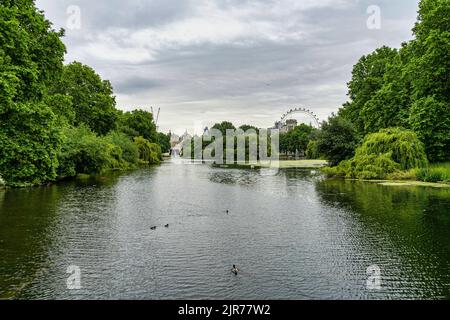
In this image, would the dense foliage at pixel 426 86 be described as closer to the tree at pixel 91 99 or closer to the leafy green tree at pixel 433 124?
the leafy green tree at pixel 433 124

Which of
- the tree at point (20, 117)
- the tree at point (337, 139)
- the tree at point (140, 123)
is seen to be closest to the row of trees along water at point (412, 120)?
the tree at point (337, 139)

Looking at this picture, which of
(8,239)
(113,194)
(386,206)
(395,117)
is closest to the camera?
(8,239)

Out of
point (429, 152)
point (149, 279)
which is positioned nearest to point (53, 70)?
point (149, 279)

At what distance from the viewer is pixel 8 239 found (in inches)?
658

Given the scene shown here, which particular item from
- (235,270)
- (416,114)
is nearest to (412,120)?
(416,114)

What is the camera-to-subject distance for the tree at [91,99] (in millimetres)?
65238

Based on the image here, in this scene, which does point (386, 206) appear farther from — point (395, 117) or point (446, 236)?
point (395, 117)

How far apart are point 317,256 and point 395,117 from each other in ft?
136

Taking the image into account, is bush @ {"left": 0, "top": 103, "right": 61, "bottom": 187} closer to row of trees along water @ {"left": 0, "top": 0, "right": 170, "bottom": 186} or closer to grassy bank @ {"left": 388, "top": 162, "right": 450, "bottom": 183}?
row of trees along water @ {"left": 0, "top": 0, "right": 170, "bottom": 186}

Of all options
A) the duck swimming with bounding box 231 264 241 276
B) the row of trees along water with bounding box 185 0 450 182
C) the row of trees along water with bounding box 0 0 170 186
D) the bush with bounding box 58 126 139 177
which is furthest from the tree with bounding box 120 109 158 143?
the duck swimming with bounding box 231 264 241 276

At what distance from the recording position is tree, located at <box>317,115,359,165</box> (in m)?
55.2

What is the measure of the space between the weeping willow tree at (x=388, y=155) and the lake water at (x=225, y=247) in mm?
13801

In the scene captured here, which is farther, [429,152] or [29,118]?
[429,152]
